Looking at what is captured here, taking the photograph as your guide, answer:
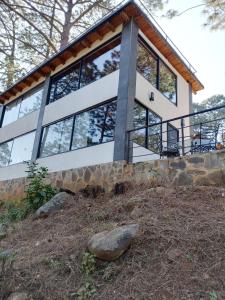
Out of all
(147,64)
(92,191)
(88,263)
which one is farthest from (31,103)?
(88,263)

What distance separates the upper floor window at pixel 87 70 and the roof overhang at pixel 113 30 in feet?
1.35

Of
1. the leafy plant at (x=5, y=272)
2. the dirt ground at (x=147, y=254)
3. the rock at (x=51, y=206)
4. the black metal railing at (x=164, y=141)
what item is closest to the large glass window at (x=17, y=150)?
the rock at (x=51, y=206)

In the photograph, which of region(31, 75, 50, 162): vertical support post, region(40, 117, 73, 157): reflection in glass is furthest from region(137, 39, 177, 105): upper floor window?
region(31, 75, 50, 162): vertical support post

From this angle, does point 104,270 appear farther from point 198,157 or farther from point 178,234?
point 198,157

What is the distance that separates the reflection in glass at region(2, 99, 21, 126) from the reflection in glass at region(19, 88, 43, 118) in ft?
1.44

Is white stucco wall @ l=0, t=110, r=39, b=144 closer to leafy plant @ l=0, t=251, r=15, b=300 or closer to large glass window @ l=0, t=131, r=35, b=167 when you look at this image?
large glass window @ l=0, t=131, r=35, b=167

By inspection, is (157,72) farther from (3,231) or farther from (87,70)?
(3,231)

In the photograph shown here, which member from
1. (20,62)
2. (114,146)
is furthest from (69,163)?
(20,62)

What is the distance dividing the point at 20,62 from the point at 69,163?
11008 millimetres

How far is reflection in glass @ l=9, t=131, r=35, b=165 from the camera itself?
10511 millimetres

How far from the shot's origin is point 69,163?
823 centimetres

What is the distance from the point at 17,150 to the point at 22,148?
442 mm

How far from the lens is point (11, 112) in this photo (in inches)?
518

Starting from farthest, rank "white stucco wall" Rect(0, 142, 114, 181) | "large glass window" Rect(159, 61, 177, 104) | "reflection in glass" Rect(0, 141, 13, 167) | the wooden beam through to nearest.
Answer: "reflection in glass" Rect(0, 141, 13, 167), "large glass window" Rect(159, 61, 177, 104), the wooden beam, "white stucco wall" Rect(0, 142, 114, 181)
